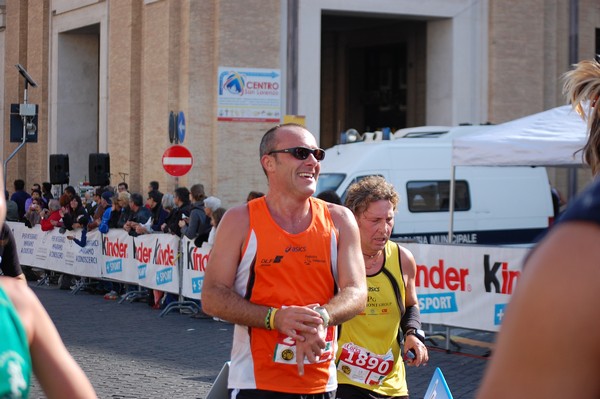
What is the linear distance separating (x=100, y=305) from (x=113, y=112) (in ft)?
48.6

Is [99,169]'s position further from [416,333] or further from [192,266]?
[416,333]

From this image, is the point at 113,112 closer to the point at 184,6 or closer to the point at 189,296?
the point at 184,6

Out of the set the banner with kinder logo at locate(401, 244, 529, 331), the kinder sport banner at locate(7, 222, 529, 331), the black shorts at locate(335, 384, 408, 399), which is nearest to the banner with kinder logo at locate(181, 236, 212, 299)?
the kinder sport banner at locate(7, 222, 529, 331)

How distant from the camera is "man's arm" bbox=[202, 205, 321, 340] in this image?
4.23 m

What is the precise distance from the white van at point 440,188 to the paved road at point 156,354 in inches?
172

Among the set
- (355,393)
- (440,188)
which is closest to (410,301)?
(355,393)

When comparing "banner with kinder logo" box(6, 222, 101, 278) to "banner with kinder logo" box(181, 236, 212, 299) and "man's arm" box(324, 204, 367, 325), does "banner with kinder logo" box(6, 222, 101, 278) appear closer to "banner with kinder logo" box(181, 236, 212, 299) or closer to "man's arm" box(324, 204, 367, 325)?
"banner with kinder logo" box(181, 236, 212, 299)

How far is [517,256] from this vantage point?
11.5 m

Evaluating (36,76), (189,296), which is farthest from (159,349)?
(36,76)

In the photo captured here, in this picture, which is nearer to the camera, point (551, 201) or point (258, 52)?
point (551, 201)

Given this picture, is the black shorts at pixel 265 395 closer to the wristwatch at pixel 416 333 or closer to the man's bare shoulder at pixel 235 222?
the man's bare shoulder at pixel 235 222

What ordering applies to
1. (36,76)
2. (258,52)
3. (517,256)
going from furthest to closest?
(36,76), (258,52), (517,256)

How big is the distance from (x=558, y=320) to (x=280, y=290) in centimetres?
290

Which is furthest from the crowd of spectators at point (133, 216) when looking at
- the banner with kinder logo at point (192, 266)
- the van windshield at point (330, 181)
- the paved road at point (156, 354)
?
the van windshield at point (330, 181)
